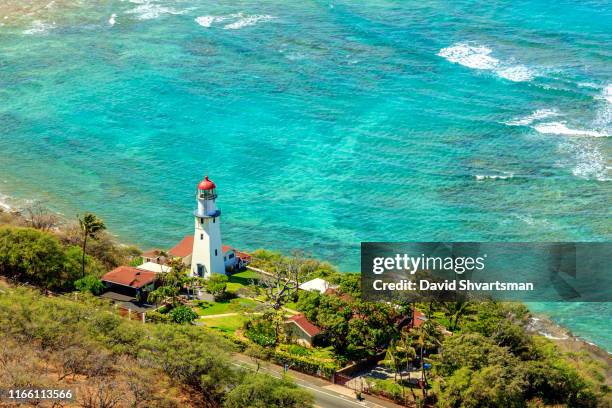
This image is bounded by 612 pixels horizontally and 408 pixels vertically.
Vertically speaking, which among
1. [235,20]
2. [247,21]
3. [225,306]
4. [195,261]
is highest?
[235,20]

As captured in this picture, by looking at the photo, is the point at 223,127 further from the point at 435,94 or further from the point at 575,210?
the point at 575,210

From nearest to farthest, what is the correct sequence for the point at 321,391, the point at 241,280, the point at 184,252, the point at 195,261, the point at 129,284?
the point at 321,391, the point at 129,284, the point at 195,261, the point at 241,280, the point at 184,252

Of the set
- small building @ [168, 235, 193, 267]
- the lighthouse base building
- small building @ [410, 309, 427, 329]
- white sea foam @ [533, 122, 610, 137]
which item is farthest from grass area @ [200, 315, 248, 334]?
white sea foam @ [533, 122, 610, 137]

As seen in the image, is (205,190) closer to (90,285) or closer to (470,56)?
(90,285)

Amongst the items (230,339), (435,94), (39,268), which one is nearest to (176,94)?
(435,94)

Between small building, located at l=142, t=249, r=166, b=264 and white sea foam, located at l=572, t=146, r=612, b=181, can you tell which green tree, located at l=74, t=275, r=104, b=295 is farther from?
white sea foam, located at l=572, t=146, r=612, b=181

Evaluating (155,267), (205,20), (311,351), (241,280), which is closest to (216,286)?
(241,280)

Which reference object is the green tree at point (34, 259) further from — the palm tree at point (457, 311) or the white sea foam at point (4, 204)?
the palm tree at point (457, 311)
